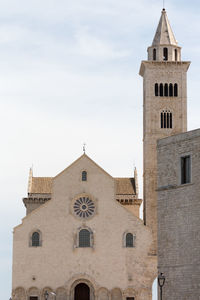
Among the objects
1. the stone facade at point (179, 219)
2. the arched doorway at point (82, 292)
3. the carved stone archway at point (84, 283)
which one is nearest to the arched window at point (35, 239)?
the carved stone archway at point (84, 283)

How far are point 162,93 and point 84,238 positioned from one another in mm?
20095

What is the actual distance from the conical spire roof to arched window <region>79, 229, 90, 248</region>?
23951 millimetres

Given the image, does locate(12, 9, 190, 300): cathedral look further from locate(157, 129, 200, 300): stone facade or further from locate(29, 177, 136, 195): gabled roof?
locate(157, 129, 200, 300): stone facade

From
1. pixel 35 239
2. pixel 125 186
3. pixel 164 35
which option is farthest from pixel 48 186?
pixel 164 35

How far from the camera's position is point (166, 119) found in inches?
3115

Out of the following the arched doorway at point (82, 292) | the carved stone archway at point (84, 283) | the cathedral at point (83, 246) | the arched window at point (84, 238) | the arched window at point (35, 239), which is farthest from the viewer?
the arched window at point (84, 238)

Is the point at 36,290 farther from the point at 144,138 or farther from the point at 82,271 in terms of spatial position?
the point at 144,138

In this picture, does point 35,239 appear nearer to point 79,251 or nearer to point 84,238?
point 79,251

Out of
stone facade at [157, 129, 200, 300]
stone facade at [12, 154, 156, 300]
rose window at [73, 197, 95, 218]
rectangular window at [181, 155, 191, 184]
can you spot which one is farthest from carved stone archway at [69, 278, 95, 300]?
rectangular window at [181, 155, 191, 184]

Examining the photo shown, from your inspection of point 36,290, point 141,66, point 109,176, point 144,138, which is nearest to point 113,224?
point 109,176

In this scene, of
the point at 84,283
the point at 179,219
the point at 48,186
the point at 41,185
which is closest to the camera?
the point at 179,219

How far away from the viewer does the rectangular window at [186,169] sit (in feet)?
130

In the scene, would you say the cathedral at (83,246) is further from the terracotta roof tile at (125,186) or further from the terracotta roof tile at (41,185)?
the terracotta roof tile at (41,185)

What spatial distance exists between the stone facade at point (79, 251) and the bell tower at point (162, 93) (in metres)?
10.3
